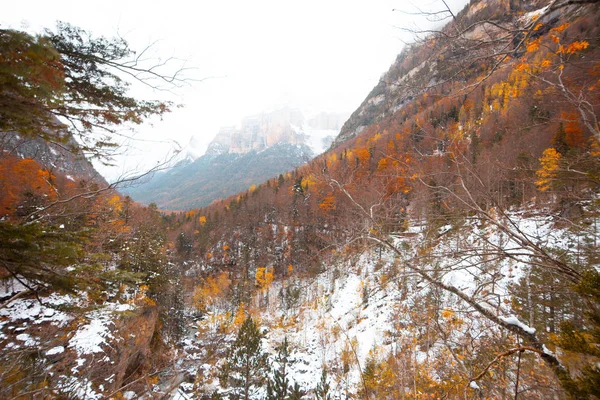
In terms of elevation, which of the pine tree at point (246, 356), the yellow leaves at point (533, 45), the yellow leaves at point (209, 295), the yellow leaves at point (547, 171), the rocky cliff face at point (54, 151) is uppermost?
the rocky cliff face at point (54, 151)

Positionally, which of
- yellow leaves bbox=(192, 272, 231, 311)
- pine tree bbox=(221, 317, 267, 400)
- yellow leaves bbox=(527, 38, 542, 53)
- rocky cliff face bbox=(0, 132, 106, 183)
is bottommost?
yellow leaves bbox=(192, 272, 231, 311)

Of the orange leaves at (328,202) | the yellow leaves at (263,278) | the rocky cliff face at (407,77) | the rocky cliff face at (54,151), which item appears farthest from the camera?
the yellow leaves at (263,278)

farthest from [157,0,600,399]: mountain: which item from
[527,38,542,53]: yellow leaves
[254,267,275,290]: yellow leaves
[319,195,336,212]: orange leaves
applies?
[254,267,275,290]: yellow leaves

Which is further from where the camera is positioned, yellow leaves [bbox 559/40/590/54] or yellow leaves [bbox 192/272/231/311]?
yellow leaves [bbox 192/272/231/311]

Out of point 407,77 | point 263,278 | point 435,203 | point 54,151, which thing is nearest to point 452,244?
point 435,203

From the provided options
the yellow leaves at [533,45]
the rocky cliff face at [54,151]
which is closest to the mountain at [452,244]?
the yellow leaves at [533,45]

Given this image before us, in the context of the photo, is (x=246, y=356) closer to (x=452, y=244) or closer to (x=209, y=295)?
(x=452, y=244)

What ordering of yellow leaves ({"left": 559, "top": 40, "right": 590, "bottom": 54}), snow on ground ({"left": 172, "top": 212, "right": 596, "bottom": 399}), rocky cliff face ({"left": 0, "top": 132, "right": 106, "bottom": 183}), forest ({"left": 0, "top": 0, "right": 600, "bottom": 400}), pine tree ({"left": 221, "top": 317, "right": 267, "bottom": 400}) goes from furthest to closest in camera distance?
pine tree ({"left": 221, "top": 317, "right": 267, "bottom": 400})
snow on ground ({"left": 172, "top": 212, "right": 596, "bottom": 399})
rocky cliff face ({"left": 0, "top": 132, "right": 106, "bottom": 183})
yellow leaves ({"left": 559, "top": 40, "right": 590, "bottom": 54})
forest ({"left": 0, "top": 0, "right": 600, "bottom": 400})

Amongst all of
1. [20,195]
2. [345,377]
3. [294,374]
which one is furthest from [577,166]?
[20,195]

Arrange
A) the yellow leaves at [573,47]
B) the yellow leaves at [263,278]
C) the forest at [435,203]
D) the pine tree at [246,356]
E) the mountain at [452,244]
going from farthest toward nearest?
the yellow leaves at [263,278] → the pine tree at [246,356] → the yellow leaves at [573,47] → the mountain at [452,244] → the forest at [435,203]

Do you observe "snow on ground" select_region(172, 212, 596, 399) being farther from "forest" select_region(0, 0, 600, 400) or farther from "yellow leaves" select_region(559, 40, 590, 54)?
"yellow leaves" select_region(559, 40, 590, 54)

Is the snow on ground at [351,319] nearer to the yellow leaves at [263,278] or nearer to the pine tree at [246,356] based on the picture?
the pine tree at [246,356]

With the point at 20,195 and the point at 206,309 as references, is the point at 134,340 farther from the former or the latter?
the point at 206,309

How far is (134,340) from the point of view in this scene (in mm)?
10023
